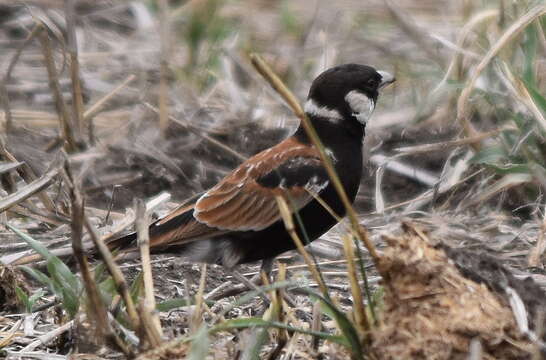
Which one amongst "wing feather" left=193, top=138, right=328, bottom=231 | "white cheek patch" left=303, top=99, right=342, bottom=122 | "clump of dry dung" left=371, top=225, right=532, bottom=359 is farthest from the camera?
"white cheek patch" left=303, top=99, right=342, bottom=122

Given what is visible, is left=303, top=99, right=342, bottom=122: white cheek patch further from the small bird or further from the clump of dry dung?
the clump of dry dung

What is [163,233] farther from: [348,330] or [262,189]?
[348,330]

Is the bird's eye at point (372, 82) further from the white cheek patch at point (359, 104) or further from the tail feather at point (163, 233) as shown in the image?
the tail feather at point (163, 233)

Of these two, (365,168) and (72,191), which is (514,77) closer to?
(365,168)

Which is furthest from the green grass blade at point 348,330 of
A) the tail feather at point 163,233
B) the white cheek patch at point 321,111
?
the white cheek patch at point 321,111

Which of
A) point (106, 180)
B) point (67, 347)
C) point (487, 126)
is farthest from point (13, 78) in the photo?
point (67, 347)

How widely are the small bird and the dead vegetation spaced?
13 cm

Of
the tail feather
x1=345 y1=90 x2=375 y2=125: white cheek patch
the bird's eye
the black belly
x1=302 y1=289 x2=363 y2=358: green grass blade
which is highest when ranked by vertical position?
the bird's eye

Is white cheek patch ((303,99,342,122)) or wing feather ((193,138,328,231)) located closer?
wing feather ((193,138,328,231))

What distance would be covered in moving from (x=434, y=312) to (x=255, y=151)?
3266 mm

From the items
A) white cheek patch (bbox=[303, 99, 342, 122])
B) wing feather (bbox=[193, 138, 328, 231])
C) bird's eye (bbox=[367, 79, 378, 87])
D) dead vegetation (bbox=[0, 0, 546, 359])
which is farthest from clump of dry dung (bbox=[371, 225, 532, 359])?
bird's eye (bbox=[367, 79, 378, 87])

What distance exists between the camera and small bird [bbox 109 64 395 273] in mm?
3936

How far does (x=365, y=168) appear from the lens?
542 centimetres

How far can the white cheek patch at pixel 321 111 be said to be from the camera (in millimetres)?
4277
